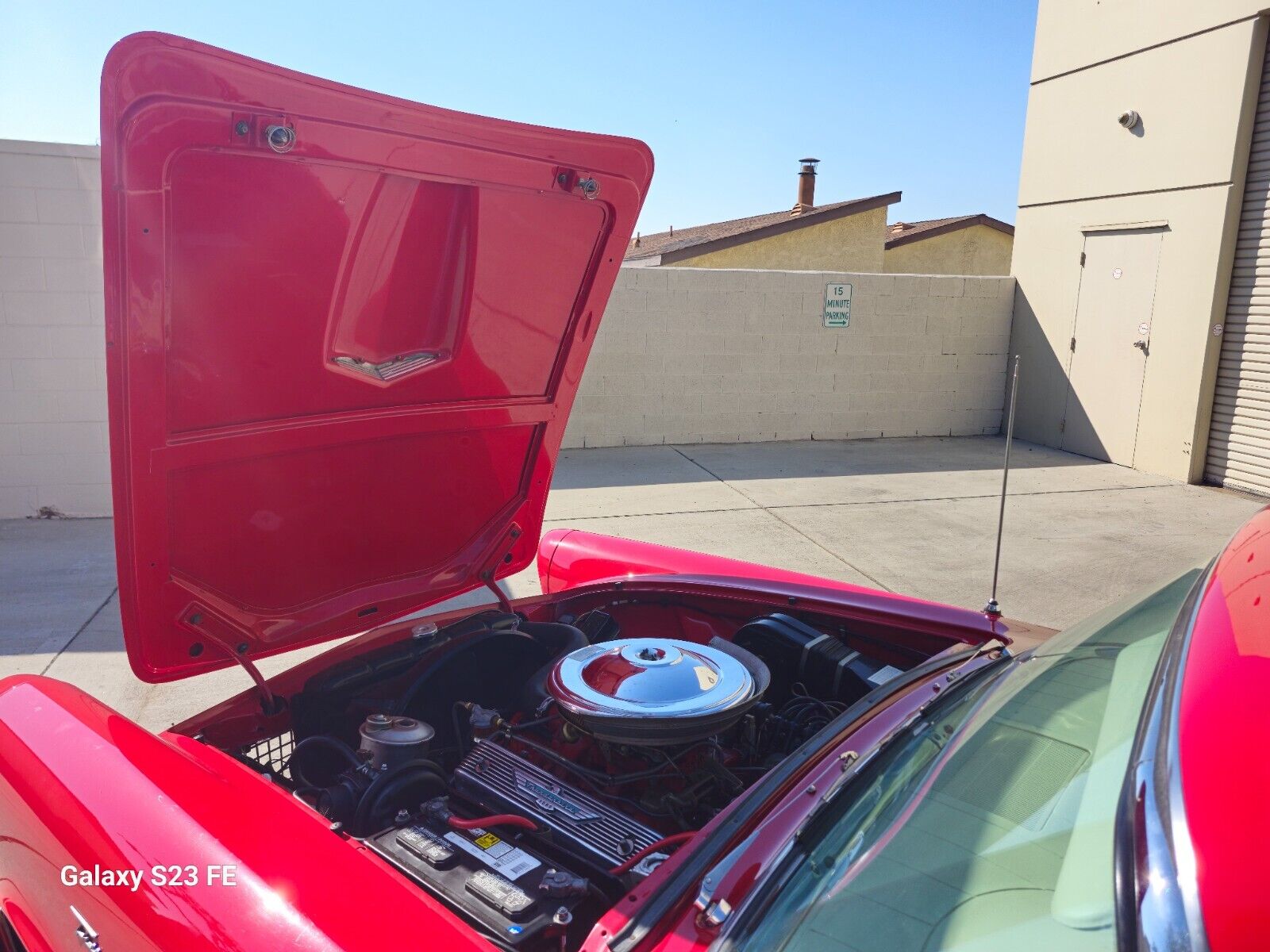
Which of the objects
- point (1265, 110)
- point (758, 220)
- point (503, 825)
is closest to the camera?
point (503, 825)

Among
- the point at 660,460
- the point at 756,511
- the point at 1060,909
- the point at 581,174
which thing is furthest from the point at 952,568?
the point at 1060,909

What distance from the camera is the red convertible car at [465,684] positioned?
Result: 1.23 meters

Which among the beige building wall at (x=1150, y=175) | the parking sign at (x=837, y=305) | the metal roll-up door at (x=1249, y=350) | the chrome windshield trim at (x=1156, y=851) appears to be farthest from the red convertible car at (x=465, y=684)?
the parking sign at (x=837, y=305)

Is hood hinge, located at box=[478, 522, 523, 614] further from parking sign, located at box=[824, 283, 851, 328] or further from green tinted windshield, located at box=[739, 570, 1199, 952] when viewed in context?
parking sign, located at box=[824, 283, 851, 328]

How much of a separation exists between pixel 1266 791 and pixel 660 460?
8171 millimetres

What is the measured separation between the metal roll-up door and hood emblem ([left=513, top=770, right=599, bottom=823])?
857 centimetres

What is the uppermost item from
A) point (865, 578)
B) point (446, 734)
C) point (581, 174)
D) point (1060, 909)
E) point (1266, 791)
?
point (581, 174)

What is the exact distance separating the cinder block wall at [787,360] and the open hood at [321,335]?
22.4 ft

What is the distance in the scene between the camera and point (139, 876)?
144 cm

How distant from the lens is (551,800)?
6.01 feet

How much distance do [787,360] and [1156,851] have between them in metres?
9.41

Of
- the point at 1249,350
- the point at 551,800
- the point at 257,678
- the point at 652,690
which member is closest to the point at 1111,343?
the point at 1249,350

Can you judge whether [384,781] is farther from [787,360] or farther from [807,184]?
[807,184]

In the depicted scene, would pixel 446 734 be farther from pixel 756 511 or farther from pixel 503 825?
pixel 756 511
